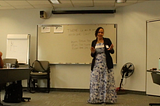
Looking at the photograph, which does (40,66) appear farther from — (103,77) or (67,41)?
(103,77)

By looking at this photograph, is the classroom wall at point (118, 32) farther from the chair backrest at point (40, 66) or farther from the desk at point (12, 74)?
the desk at point (12, 74)

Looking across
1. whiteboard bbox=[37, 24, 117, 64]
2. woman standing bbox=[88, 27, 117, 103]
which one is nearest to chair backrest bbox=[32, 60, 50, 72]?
whiteboard bbox=[37, 24, 117, 64]

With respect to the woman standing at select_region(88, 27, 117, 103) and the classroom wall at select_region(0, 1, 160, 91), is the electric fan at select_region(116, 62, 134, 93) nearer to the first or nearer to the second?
the classroom wall at select_region(0, 1, 160, 91)

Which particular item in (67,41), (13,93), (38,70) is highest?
(67,41)

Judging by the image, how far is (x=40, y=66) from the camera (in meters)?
6.25

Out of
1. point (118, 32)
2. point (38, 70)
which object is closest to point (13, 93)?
point (38, 70)

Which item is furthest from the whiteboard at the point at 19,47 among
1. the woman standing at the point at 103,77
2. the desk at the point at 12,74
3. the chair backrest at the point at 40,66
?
the woman standing at the point at 103,77

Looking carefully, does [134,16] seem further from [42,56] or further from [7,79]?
[7,79]

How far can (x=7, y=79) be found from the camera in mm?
3273

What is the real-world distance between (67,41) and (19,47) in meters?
1.50

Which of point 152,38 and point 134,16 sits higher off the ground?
point 134,16

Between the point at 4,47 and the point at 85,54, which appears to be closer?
the point at 85,54

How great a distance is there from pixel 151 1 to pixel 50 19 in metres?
3.04

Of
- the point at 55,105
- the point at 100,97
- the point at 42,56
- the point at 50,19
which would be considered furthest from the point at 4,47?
the point at 100,97
